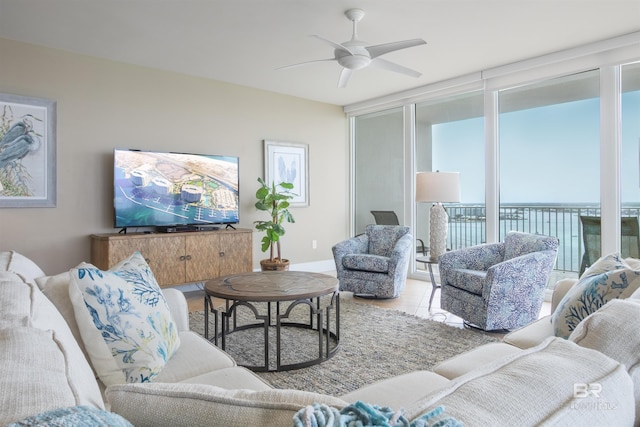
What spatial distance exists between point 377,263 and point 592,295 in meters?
2.82

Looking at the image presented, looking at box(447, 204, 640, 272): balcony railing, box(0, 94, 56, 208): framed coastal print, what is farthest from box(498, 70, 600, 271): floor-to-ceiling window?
box(0, 94, 56, 208): framed coastal print

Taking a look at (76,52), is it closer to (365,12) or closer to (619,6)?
(365,12)

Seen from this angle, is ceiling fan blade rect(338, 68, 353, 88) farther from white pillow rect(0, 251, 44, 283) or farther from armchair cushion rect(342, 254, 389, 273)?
white pillow rect(0, 251, 44, 283)

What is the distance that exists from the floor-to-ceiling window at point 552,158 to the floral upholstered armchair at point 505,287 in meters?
1.09

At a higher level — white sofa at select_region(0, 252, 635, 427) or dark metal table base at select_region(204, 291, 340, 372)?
white sofa at select_region(0, 252, 635, 427)

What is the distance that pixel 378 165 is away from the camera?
6.25 meters

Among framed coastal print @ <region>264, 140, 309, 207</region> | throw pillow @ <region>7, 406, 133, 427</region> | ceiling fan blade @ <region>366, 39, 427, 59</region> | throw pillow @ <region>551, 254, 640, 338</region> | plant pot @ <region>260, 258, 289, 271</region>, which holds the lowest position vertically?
plant pot @ <region>260, 258, 289, 271</region>

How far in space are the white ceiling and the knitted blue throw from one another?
10.1ft

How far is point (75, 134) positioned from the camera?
13.4ft

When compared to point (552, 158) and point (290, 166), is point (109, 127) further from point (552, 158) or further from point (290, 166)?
point (552, 158)

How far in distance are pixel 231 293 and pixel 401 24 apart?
2.61m

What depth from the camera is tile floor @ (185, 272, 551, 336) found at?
3.80 m

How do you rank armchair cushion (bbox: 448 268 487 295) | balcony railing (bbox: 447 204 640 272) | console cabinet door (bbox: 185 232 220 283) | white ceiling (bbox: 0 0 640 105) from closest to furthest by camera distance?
white ceiling (bbox: 0 0 640 105) < armchair cushion (bbox: 448 268 487 295) < balcony railing (bbox: 447 204 640 272) < console cabinet door (bbox: 185 232 220 283)
